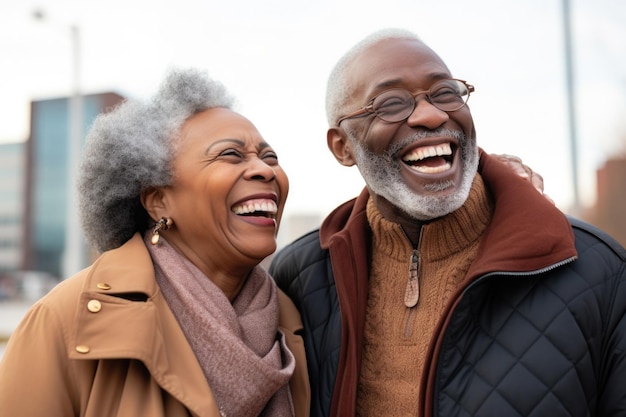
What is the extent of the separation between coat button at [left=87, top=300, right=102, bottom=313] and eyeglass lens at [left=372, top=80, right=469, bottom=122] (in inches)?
50.0

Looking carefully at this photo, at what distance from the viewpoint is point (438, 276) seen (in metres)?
2.44

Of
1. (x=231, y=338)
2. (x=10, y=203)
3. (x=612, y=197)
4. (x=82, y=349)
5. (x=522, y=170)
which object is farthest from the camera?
(x=10, y=203)

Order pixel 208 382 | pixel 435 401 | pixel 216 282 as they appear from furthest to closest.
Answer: pixel 216 282 → pixel 208 382 → pixel 435 401

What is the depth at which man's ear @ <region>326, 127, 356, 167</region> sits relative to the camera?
9.20 feet

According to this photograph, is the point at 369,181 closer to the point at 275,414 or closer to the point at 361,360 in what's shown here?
the point at 361,360

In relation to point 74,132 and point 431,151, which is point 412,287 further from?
point 74,132

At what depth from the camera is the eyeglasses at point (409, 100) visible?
2.46 meters

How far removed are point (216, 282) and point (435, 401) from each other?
99cm

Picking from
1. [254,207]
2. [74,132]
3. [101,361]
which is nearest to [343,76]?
[254,207]

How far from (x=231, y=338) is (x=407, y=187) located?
0.89 meters

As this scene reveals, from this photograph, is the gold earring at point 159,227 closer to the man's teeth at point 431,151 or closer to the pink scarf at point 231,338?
the pink scarf at point 231,338

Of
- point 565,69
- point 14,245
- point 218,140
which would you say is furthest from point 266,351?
point 14,245

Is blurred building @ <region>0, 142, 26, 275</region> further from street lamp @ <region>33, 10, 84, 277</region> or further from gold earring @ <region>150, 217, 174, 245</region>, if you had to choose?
gold earring @ <region>150, 217, 174, 245</region>

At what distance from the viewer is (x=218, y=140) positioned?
2494 mm
